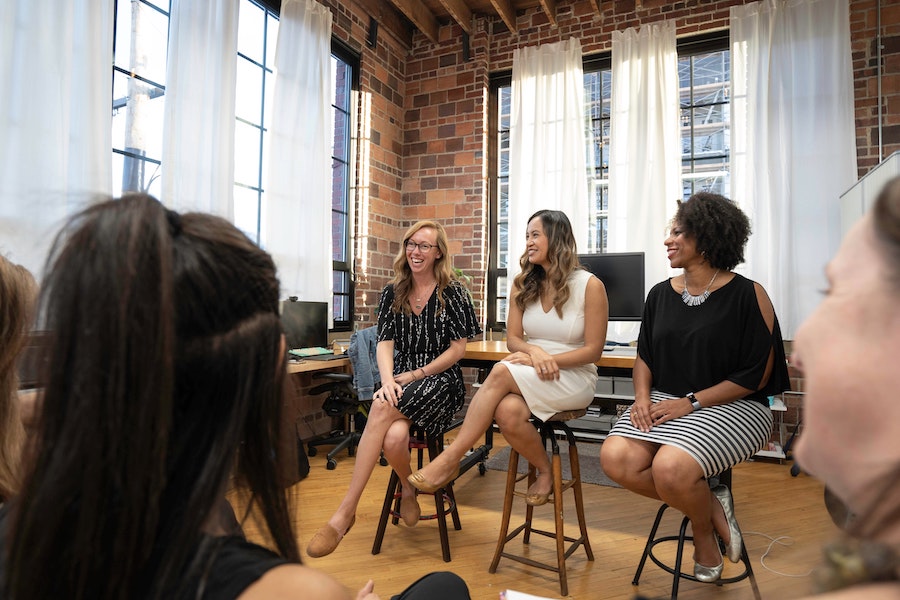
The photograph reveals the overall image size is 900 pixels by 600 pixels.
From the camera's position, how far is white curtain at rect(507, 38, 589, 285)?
15.5 feet

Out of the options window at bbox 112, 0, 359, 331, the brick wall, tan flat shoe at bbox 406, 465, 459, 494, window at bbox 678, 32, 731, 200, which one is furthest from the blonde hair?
window at bbox 678, 32, 731, 200

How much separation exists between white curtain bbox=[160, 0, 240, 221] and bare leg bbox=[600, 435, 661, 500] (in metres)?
2.57

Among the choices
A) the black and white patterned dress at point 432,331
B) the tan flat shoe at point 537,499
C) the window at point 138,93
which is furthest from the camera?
the window at point 138,93

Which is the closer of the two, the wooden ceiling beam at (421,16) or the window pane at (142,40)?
the window pane at (142,40)

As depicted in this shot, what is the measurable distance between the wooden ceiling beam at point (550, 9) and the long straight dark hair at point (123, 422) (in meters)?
4.83

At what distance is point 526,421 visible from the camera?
221cm

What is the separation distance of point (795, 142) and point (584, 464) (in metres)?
2.79

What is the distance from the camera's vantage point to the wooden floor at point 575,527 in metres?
2.04

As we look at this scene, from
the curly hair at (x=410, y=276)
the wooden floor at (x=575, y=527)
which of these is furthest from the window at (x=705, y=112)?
the curly hair at (x=410, y=276)

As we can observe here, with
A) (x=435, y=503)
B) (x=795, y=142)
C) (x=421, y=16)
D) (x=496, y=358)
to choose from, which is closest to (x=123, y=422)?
(x=435, y=503)

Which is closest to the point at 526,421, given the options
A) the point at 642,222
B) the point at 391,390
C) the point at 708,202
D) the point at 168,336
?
the point at 391,390

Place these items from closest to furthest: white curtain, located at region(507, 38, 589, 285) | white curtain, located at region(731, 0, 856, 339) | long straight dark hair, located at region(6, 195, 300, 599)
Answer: long straight dark hair, located at region(6, 195, 300, 599), white curtain, located at region(731, 0, 856, 339), white curtain, located at region(507, 38, 589, 285)

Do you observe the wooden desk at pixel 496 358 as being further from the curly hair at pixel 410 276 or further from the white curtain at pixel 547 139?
the white curtain at pixel 547 139

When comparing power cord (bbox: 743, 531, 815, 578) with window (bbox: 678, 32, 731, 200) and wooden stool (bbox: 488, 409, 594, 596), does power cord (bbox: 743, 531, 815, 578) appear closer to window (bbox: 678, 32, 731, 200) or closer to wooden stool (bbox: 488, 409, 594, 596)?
wooden stool (bbox: 488, 409, 594, 596)
